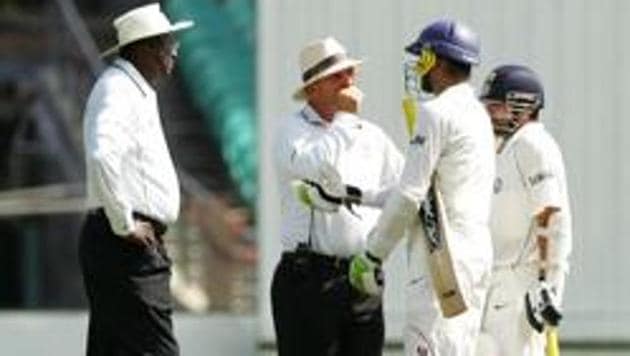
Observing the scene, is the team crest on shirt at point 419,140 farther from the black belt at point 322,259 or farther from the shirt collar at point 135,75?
the shirt collar at point 135,75

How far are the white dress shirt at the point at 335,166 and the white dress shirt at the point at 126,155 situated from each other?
624mm

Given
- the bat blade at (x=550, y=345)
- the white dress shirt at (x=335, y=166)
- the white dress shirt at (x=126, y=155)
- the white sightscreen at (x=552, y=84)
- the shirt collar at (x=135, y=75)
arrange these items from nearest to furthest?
1. the white dress shirt at (x=126, y=155)
2. the shirt collar at (x=135, y=75)
3. the white dress shirt at (x=335, y=166)
4. the bat blade at (x=550, y=345)
5. the white sightscreen at (x=552, y=84)

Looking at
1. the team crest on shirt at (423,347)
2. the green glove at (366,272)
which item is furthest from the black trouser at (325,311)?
the team crest on shirt at (423,347)

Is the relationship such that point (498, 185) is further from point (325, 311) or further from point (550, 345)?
point (325, 311)

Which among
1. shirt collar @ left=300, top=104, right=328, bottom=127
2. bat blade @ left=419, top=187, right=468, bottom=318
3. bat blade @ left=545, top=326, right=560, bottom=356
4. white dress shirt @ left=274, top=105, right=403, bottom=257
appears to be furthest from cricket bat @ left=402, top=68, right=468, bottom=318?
bat blade @ left=545, top=326, right=560, bottom=356

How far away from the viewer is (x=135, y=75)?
378 inches

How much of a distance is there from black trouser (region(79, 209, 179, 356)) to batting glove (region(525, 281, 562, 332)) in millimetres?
1490

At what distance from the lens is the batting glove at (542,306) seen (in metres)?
9.73

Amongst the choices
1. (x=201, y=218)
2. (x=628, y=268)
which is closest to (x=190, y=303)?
(x=201, y=218)

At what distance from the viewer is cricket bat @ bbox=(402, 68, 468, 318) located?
8945mm

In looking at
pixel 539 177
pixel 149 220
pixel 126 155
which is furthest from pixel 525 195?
pixel 126 155

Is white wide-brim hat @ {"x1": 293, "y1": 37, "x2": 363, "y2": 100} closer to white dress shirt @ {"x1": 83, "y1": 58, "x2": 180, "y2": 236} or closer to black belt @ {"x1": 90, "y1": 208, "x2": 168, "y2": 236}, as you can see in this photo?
white dress shirt @ {"x1": 83, "y1": 58, "x2": 180, "y2": 236}

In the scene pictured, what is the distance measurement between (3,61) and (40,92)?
26cm

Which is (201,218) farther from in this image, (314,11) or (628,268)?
(628,268)
